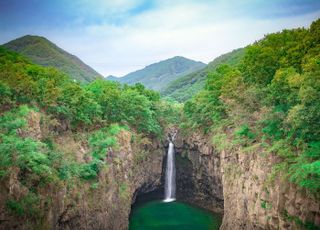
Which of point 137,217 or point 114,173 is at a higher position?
point 114,173

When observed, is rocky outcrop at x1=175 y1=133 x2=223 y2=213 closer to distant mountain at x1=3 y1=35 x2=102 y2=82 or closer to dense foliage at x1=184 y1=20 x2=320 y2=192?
dense foliage at x1=184 y1=20 x2=320 y2=192

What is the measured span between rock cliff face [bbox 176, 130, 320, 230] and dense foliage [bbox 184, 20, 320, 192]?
1.10 meters

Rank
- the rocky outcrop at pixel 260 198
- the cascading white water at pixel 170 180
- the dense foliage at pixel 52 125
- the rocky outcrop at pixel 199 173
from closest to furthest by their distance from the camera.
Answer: the rocky outcrop at pixel 260 198 < the dense foliage at pixel 52 125 < the rocky outcrop at pixel 199 173 < the cascading white water at pixel 170 180

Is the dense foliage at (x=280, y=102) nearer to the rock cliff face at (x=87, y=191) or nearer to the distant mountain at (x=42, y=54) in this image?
the rock cliff face at (x=87, y=191)

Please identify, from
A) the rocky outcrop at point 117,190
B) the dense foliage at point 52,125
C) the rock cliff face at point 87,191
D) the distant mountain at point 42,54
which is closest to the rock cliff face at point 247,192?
the rocky outcrop at point 117,190

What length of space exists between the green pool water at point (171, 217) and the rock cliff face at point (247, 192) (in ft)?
5.95

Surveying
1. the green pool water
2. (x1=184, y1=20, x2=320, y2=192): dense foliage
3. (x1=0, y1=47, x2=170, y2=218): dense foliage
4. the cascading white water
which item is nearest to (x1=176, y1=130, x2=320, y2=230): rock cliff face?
(x1=184, y1=20, x2=320, y2=192): dense foliage

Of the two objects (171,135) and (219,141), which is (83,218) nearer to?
(219,141)

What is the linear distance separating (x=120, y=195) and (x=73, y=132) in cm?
670

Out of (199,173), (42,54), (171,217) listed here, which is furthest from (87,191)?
(42,54)

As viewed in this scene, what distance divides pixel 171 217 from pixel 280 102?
18121 millimetres

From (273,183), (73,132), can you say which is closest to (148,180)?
(73,132)

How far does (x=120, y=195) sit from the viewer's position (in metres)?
30.4

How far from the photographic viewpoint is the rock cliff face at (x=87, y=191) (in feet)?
61.4
